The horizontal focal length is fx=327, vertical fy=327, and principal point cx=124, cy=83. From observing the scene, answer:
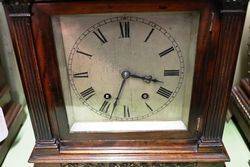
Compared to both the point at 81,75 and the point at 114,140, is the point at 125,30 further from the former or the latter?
the point at 114,140

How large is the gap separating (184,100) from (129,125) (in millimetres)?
171

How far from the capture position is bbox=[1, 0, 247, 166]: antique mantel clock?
75 cm

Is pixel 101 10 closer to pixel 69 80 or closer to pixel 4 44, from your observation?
pixel 69 80

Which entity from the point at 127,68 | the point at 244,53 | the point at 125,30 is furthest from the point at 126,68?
the point at 244,53

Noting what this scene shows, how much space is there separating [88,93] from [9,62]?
52 cm

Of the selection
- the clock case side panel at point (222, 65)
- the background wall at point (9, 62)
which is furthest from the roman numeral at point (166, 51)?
the background wall at point (9, 62)

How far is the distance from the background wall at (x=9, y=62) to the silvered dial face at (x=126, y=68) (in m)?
0.48

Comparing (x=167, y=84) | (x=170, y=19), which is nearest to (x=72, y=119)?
(x=167, y=84)

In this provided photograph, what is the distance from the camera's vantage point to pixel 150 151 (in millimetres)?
936

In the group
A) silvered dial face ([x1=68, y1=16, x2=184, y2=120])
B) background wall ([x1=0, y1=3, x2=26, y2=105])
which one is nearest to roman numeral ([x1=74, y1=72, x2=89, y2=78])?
silvered dial face ([x1=68, y1=16, x2=184, y2=120])

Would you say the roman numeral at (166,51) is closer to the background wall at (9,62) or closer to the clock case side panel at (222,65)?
the clock case side panel at (222,65)

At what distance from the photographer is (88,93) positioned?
89 cm

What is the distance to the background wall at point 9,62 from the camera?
1198mm

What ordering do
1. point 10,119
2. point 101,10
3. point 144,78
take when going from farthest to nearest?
1. point 10,119
2. point 144,78
3. point 101,10
